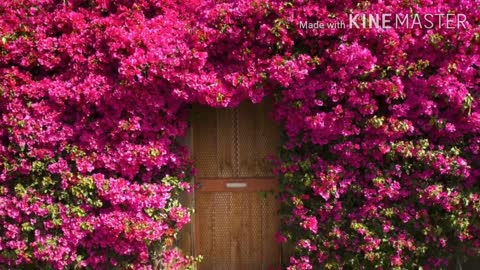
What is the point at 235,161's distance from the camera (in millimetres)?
4301

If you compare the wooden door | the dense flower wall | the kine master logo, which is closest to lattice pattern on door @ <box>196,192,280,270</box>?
the wooden door

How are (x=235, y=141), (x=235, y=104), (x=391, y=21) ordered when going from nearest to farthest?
(x=391, y=21)
(x=235, y=104)
(x=235, y=141)

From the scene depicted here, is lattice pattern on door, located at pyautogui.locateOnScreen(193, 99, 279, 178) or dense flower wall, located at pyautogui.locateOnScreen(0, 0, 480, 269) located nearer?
dense flower wall, located at pyautogui.locateOnScreen(0, 0, 480, 269)

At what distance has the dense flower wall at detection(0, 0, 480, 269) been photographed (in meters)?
3.54

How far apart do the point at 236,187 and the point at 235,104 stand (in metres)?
0.85

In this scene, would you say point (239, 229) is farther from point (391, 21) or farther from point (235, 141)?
point (391, 21)

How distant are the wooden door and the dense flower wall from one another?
0.43 meters

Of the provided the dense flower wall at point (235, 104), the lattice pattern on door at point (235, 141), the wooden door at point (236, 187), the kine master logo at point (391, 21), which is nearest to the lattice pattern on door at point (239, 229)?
the wooden door at point (236, 187)

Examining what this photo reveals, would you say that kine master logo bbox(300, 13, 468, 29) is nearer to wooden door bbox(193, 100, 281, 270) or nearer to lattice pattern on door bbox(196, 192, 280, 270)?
wooden door bbox(193, 100, 281, 270)

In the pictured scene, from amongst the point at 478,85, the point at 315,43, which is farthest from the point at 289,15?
the point at 478,85

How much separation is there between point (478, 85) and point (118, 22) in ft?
8.10

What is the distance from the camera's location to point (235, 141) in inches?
169

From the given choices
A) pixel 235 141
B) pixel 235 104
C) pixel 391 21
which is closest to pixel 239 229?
pixel 235 141

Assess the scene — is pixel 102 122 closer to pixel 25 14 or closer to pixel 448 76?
pixel 25 14
